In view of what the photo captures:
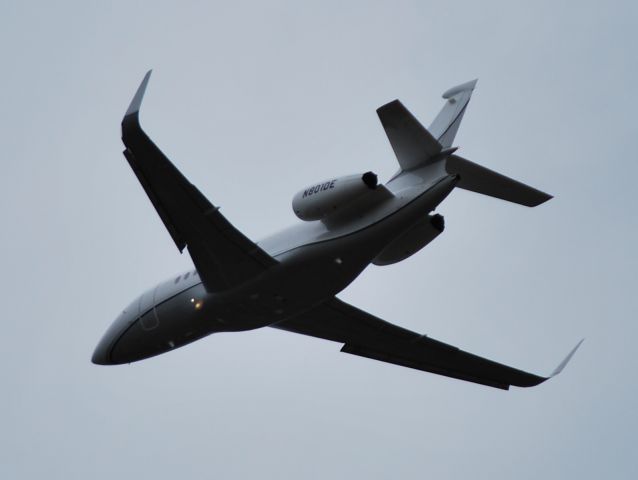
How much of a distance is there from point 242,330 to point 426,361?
624 centimetres

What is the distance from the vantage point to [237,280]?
2378cm

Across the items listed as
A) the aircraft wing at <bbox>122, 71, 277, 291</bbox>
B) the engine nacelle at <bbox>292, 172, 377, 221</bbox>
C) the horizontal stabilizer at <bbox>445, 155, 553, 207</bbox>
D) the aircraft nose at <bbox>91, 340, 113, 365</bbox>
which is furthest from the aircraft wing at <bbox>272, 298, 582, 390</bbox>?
the horizontal stabilizer at <bbox>445, 155, 553, 207</bbox>

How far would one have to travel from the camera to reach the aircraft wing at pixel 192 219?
2072 centimetres

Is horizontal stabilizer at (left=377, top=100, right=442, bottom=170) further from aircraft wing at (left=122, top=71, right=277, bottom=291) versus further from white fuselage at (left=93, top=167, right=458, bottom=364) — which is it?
aircraft wing at (left=122, top=71, right=277, bottom=291)

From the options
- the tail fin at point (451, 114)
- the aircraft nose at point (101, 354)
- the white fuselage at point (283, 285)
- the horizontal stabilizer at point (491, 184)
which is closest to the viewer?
the white fuselage at point (283, 285)

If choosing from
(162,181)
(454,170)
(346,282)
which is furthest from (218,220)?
(454,170)

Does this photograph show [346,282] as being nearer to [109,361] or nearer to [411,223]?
[411,223]

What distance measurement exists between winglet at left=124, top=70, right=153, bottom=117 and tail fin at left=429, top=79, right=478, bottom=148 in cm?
728

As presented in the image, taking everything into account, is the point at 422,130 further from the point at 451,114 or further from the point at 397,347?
the point at 397,347

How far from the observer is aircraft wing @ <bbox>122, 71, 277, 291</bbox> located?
20.7 m

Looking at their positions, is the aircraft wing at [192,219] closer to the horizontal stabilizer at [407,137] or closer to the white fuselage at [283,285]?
the white fuselage at [283,285]

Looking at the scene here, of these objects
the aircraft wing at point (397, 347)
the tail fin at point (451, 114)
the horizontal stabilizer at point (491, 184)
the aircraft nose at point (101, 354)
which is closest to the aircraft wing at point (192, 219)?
the aircraft wing at point (397, 347)

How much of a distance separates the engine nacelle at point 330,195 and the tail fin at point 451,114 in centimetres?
284

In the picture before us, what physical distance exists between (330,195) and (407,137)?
2.16m
